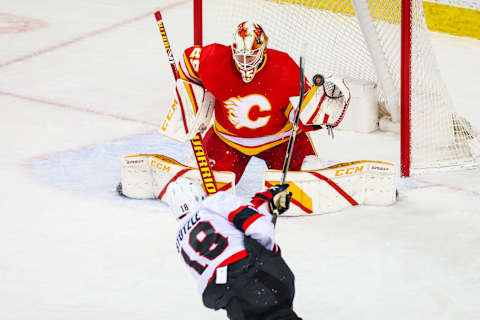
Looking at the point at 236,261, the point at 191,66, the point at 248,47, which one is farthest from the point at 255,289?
the point at 191,66

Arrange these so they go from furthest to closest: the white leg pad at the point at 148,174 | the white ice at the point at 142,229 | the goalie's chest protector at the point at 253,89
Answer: the white leg pad at the point at 148,174, the goalie's chest protector at the point at 253,89, the white ice at the point at 142,229

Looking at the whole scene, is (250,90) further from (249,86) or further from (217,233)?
(217,233)

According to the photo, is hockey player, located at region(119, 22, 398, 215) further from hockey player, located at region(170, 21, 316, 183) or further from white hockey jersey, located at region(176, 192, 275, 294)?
white hockey jersey, located at region(176, 192, 275, 294)

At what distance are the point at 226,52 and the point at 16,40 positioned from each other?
352 cm

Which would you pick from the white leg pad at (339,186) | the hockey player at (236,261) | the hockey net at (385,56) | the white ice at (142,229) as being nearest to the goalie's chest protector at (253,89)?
the white leg pad at (339,186)

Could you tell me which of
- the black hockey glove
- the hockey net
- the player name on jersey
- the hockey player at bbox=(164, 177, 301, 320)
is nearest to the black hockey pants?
the hockey player at bbox=(164, 177, 301, 320)

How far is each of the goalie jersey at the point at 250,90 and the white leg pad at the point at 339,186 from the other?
20 cm

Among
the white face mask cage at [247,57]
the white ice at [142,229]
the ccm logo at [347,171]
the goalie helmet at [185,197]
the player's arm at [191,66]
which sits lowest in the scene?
the white ice at [142,229]

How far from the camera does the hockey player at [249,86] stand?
382cm

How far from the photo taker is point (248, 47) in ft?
12.4

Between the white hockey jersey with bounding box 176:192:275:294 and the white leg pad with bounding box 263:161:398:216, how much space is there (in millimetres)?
1310

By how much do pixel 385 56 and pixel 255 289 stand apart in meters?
2.44

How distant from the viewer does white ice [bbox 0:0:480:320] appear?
3.39m

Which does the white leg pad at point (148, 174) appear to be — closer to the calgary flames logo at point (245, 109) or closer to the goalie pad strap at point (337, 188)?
the calgary flames logo at point (245, 109)
